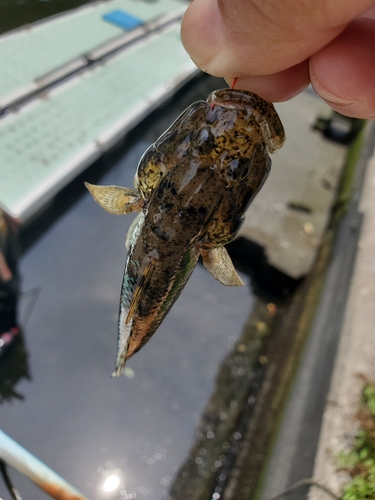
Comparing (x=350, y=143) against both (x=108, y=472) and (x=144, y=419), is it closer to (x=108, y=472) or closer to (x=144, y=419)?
(x=144, y=419)

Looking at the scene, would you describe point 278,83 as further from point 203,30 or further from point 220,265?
point 220,265

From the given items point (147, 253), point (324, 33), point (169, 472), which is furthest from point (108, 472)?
point (324, 33)

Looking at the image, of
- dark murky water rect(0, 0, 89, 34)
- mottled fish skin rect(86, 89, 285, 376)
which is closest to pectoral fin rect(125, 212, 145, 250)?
mottled fish skin rect(86, 89, 285, 376)

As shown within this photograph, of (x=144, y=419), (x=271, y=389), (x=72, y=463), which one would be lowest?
(x=271, y=389)

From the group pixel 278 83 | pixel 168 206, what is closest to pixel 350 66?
pixel 278 83

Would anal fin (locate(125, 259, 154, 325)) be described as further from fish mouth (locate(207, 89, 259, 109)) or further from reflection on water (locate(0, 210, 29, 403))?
reflection on water (locate(0, 210, 29, 403))

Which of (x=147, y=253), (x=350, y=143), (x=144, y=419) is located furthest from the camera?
(x=350, y=143)

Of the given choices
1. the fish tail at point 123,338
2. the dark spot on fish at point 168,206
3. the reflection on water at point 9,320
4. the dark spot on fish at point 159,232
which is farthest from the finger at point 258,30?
the reflection on water at point 9,320
